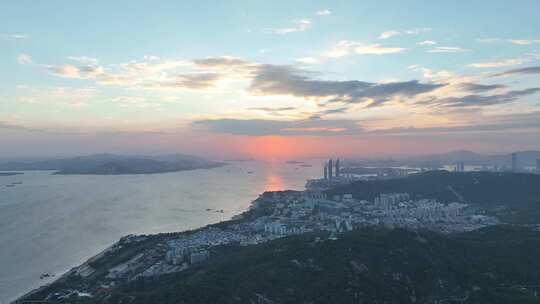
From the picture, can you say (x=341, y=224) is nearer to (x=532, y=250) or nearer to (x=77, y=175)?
(x=532, y=250)

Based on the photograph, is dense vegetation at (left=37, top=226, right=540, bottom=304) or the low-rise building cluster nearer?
dense vegetation at (left=37, top=226, right=540, bottom=304)

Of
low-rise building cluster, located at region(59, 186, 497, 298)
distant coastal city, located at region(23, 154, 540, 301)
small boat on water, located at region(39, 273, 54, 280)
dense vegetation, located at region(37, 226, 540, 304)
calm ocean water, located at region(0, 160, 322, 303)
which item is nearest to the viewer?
dense vegetation, located at region(37, 226, 540, 304)

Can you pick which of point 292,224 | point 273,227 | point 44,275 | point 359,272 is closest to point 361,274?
point 359,272

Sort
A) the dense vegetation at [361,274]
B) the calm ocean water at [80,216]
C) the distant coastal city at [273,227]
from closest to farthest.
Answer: the dense vegetation at [361,274]
the distant coastal city at [273,227]
the calm ocean water at [80,216]

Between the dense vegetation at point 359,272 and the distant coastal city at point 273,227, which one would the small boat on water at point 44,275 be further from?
the dense vegetation at point 359,272

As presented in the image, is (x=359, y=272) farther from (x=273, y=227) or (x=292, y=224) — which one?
(x=292, y=224)

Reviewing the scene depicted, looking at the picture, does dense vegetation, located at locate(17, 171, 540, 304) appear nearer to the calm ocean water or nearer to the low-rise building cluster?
the low-rise building cluster

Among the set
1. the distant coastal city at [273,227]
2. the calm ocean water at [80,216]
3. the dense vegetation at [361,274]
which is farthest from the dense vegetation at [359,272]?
the calm ocean water at [80,216]

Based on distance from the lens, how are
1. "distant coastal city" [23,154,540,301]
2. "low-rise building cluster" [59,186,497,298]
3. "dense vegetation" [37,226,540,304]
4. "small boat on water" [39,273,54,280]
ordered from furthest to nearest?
"low-rise building cluster" [59,186,497,298] → "small boat on water" [39,273,54,280] → "distant coastal city" [23,154,540,301] → "dense vegetation" [37,226,540,304]

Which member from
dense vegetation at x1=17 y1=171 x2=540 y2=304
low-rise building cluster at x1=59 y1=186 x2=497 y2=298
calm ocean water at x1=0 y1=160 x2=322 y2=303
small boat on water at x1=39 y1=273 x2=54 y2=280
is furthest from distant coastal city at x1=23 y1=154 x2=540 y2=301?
calm ocean water at x1=0 y1=160 x2=322 y2=303
